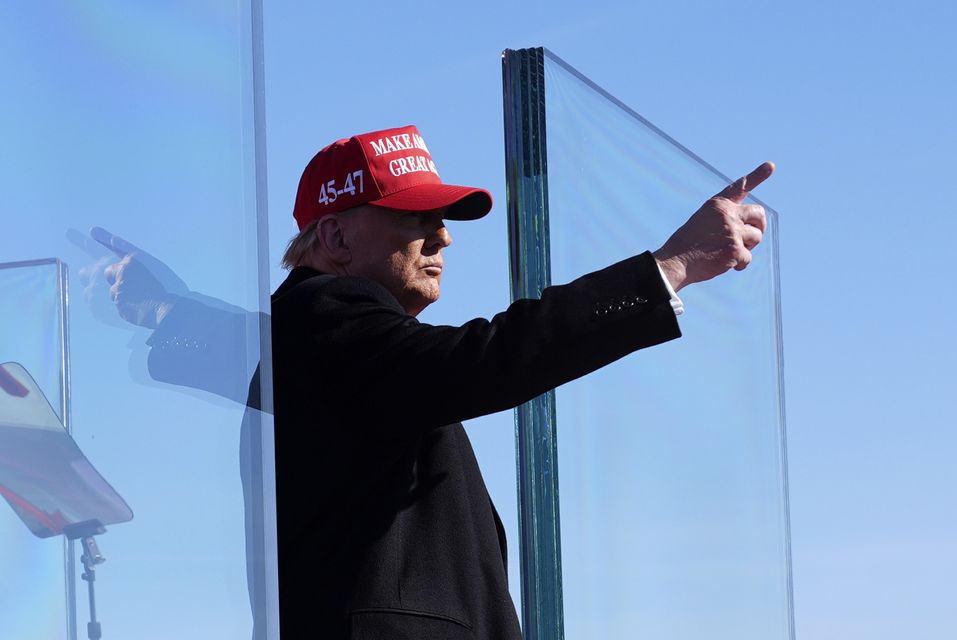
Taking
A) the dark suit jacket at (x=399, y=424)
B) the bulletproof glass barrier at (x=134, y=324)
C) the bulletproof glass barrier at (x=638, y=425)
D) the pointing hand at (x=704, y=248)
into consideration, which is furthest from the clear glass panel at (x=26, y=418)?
the pointing hand at (x=704, y=248)

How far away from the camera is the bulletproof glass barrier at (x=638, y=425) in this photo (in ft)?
6.82

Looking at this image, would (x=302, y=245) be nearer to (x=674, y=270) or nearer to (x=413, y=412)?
(x=413, y=412)

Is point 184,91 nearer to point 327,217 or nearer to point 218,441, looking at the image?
point 218,441

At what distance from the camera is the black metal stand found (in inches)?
52.6

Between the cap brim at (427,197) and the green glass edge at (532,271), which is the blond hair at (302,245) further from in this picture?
the green glass edge at (532,271)

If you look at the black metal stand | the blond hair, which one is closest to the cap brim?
the blond hair

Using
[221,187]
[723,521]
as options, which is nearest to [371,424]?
[221,187]

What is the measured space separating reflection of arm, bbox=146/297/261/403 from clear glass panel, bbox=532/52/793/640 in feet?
2.34

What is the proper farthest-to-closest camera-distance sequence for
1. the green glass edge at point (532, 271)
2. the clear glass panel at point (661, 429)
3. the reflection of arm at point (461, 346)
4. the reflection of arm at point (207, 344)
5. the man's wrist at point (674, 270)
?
the clear glass panel at point (661, 429)
the green glass edge at point (532, 271)
the man's wrist at point (674, 270)
the reflection of arm at point (461, 346)
the reflection of arm at point (207, 344)

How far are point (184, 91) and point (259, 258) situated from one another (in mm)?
190

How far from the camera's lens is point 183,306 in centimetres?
147

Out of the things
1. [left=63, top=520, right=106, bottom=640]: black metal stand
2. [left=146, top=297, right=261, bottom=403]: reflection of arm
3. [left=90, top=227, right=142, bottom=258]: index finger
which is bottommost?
[left=63, top=520, right=106, bottom=640]: black metal stand

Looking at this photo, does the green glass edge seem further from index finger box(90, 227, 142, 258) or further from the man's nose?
index finger box(90, 227, 142, 258)

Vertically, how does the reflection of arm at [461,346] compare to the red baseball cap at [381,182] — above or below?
below
